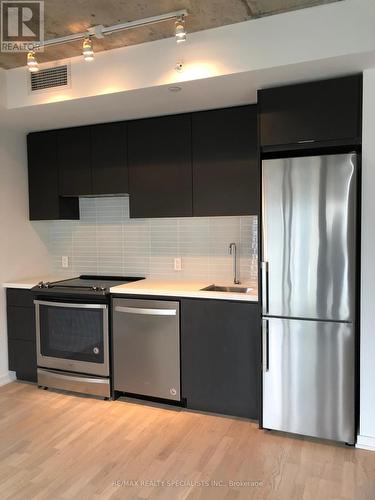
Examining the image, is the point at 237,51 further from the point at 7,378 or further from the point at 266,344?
the point at 7,378

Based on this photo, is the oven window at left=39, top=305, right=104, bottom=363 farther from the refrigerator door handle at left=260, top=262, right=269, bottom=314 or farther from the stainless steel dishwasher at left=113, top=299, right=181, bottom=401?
the refrigerator door handle at left=260, top=262, right=269, bottom=314

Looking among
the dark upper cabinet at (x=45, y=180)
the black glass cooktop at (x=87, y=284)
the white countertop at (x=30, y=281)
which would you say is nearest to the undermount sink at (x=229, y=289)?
the black glass cooktop at (x=87, y=284)

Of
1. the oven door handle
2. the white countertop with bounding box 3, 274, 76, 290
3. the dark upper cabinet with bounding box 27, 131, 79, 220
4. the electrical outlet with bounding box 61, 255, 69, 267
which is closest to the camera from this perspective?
the oven door handle

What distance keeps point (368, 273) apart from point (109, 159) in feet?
7.41

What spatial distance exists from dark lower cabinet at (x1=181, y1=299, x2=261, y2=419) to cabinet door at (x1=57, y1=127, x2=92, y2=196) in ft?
4.89

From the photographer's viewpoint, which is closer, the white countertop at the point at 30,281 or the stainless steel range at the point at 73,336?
the stainless steel range at the point at 73,336

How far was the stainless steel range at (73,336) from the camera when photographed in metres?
3.29

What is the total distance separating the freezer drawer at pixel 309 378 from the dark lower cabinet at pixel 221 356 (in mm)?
138

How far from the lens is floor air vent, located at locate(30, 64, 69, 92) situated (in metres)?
2.90

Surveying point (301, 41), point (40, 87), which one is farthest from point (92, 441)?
point (301, 41)

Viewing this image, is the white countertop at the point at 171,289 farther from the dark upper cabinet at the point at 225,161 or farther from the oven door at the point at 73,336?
the dark upper cabinet at the point at 225,161

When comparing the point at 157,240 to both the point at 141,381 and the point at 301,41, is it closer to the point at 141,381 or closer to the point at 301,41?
the point at 141,381

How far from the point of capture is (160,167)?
132 inches

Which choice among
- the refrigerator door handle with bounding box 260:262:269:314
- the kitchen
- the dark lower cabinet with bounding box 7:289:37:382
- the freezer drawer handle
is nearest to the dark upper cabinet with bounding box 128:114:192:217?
the kitchen
